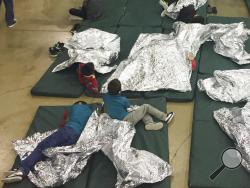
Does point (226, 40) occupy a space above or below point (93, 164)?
above

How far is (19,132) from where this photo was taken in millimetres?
3945

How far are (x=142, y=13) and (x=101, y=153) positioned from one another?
2.88m

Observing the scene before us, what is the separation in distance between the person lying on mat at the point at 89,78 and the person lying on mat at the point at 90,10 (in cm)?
155

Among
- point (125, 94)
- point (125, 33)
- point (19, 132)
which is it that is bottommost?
point (19, 132)

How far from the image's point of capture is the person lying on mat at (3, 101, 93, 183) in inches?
130

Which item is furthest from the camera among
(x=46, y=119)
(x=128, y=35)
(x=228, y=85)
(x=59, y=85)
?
(x=128, y=35)

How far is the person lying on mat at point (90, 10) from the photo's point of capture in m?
5.58

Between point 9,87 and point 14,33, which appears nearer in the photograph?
point 9,87

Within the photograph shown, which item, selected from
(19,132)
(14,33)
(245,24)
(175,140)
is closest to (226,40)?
(245,24)

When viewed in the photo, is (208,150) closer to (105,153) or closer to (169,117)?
(169,117)

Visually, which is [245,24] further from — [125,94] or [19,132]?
[19,132]

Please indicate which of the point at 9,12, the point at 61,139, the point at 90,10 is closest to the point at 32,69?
the point at 9,12

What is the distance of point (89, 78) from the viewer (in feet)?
13.8

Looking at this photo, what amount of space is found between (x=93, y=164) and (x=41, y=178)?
0.47 meters
